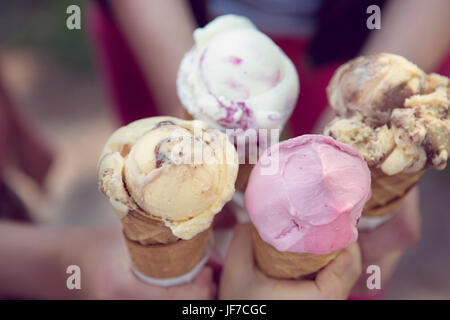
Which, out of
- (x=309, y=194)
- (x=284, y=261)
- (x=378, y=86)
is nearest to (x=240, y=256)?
(x=284, y=261)

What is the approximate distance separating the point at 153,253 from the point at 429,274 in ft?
4.80

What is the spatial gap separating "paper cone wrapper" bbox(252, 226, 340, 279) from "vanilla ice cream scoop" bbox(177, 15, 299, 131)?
0.60 feet

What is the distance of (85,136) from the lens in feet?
6.81

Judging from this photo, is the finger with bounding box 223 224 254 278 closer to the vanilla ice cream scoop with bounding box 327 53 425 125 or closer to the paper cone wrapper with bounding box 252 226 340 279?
the paper cone wrapper with bounding box 252 226 340 279

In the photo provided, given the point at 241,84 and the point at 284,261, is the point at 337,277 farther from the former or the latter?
the point at 241,84

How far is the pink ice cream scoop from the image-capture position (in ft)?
1.82

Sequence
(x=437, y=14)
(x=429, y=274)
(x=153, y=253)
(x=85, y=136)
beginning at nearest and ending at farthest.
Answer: (x=153, y=253), (x=437, y=14), (x=429, y=274), (x=85, y=136)

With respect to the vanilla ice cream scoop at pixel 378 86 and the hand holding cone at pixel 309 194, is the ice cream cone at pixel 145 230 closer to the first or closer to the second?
the hand holding cone at pixel 309 194

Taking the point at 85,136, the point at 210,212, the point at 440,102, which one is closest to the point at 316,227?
the point at 210,212

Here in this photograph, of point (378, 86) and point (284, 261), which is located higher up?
point (378, 86)

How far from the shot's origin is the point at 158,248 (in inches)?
26.8

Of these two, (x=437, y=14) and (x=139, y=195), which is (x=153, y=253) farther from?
(x=437, y=14)

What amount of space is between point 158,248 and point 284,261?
202 millimetres

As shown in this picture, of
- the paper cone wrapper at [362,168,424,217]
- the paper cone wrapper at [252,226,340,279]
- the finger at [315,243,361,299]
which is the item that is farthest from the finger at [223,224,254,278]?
the paper cone wrapper at [362,168,424,217]
